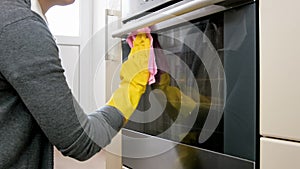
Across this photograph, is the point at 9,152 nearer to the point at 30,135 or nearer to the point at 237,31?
the point at 30,135

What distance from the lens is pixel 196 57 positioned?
2.76ft

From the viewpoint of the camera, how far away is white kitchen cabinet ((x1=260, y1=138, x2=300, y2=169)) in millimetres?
585

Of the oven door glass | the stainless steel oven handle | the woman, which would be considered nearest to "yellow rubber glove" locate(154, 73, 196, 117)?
the oven door glass

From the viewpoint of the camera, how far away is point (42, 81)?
0.53 metres

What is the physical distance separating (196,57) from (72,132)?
15.5 inches

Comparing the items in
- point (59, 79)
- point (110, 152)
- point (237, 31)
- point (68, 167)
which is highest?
point (237, 31)

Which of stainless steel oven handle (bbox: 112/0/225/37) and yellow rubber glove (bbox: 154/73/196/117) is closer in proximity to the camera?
stainless steel oven handle (bbox: 112/0/225/37)

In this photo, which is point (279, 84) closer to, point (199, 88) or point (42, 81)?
point (199, 88)

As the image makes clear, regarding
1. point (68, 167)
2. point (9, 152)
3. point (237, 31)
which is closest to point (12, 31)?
point (9, 152)

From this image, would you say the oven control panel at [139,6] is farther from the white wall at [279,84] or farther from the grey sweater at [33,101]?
the grey sweater at [33,101]

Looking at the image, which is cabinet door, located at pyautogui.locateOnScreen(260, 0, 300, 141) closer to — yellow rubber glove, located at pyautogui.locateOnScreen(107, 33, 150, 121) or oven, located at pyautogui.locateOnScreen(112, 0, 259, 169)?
oven, located at pyautogui.locateOnScreen(112, 0, 259, 169)

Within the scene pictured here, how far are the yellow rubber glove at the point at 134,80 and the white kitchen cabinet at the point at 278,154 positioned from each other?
0.29 meters

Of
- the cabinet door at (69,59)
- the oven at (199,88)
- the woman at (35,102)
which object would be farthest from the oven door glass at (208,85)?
the cabinet door at (69,59)

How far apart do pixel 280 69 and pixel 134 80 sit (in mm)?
367
